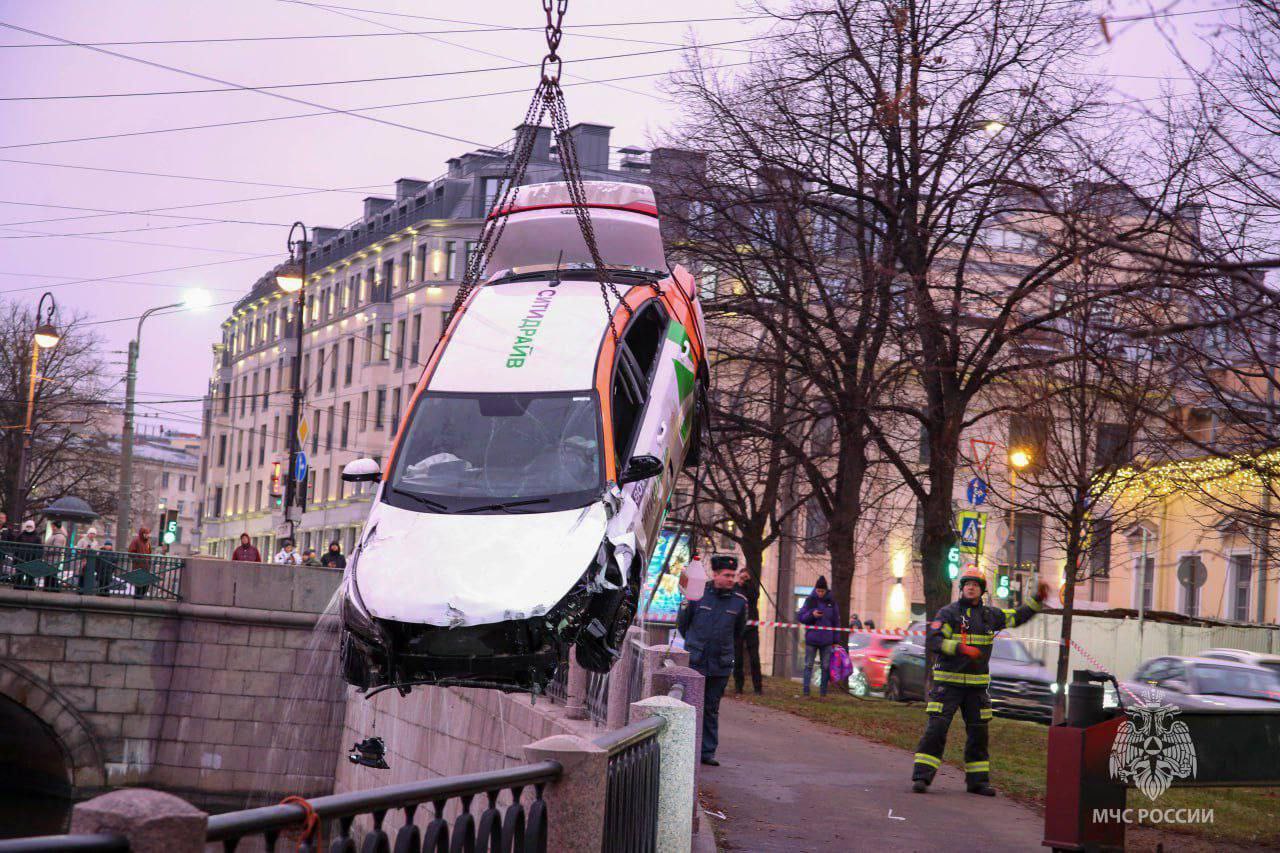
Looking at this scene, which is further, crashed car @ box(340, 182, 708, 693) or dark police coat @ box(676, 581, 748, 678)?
dark police coat @ box(676, 581, 748, 678)

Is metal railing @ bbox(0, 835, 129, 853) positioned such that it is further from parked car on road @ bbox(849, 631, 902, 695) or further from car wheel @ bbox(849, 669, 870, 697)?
car wheel @ bbox(849, 669, 870, 697)

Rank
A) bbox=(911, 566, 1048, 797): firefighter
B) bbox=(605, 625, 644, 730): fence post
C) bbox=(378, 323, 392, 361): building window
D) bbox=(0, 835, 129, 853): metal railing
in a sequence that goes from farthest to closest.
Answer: bbox=(378, 323, 392, 361): building window, bbox=(911, 566, 1048, 797): firefighter, bbox=(605, 625, 644, 730): fence post, bbox=(0, 835, 129, 853): metal railing

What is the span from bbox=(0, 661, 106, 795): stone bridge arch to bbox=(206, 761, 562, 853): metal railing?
3092 centimetres

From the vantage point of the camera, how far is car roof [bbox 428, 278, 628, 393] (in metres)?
14.4

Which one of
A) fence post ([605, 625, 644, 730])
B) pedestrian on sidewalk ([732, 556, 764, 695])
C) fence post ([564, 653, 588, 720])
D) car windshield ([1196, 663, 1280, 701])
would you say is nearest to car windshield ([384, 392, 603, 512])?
fence post ([605, 625, 644, 730])

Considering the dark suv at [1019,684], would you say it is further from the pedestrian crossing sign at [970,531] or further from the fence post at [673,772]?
the fence post at [673,772]

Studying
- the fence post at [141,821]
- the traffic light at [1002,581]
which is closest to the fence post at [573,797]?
the fence post at [141,821]

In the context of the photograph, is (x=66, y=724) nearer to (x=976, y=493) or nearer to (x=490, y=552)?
(x=976, y=493)

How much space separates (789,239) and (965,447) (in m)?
22.7

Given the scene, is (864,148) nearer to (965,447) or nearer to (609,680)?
(609,680)

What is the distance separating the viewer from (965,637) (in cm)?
1444

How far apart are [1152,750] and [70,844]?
9313 millimetres

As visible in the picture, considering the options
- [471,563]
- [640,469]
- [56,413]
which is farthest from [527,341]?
[56,413]

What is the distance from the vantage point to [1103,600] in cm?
5647
